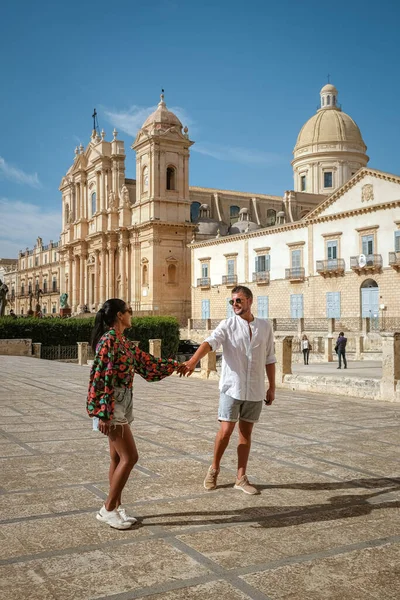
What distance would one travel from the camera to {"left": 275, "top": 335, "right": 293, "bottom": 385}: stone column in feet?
48.7

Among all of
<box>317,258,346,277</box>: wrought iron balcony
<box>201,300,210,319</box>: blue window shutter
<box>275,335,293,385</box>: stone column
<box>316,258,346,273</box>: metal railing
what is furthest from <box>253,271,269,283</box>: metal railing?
<box>275,335,293,385</box>: stone column

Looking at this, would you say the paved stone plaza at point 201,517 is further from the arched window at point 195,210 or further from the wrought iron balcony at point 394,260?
the arched window at point 195,210

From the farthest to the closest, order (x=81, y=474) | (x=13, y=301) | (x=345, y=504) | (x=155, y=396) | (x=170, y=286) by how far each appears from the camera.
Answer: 1. (x=13, y=301)
2. (x=170, y=286)
3. (x=155, y=396)
4. (x=81, y=474)
5. (x=345, y=504)

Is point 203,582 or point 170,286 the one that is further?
point 170,286

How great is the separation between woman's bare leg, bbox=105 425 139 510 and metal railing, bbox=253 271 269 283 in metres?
36.8

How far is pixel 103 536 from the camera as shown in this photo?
4.19m

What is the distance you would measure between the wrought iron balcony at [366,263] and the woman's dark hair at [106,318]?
3075 cm

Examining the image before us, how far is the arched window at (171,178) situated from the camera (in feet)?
167

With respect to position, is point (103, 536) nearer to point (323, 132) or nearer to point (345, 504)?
point (345, 504)

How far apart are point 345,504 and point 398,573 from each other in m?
1.33

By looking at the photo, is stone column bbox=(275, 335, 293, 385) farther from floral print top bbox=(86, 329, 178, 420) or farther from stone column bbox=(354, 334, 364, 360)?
stone column bbox=(354, 334, 364, 360)

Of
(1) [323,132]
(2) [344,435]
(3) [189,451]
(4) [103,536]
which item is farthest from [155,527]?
(1) [323,132]

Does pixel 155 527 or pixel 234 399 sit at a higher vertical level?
pixel 234 399

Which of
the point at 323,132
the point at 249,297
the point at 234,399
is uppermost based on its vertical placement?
the point at 323,132
